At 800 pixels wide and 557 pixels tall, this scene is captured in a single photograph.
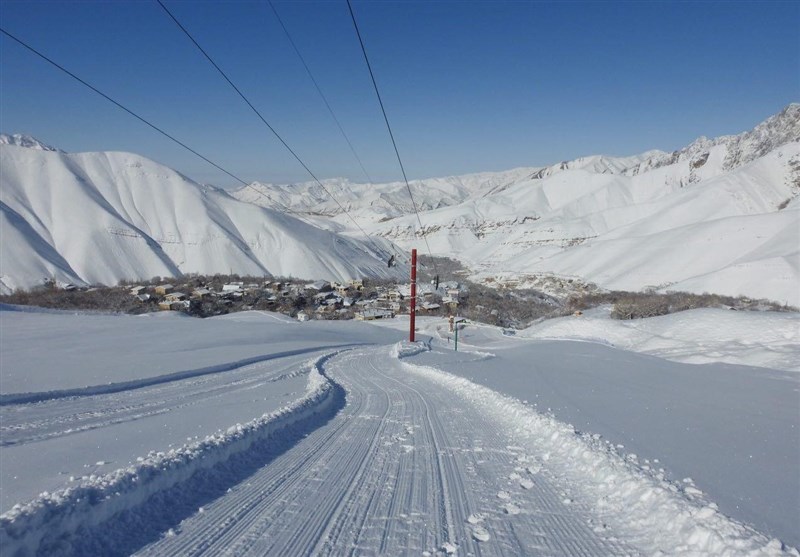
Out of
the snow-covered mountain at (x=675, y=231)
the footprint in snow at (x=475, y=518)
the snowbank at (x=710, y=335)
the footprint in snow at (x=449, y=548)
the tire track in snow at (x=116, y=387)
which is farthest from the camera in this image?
the snow-covered mountain at (x=675, y=231)

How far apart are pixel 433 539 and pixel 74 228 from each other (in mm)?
88943

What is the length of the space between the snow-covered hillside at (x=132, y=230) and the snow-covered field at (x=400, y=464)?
63755 mm

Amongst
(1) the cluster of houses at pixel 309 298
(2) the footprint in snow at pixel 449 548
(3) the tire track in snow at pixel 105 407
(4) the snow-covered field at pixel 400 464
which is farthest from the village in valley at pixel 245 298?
(2) the footprint in snow at pixel 449 548

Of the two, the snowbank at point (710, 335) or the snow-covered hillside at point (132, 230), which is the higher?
the snow-covered hillside at point (132, 230)

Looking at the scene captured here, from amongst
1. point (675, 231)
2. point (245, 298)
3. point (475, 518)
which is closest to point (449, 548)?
point (475, 518)

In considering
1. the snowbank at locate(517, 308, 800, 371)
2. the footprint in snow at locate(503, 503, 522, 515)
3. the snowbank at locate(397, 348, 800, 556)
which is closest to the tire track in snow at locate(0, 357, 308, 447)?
the footprint in snow at locate(503, 503, 522, 515)

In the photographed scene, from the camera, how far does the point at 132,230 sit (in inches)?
3159

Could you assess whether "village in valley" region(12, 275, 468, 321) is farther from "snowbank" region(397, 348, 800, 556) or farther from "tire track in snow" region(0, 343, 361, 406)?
"snowbank" region(397, 348, 800, 556)

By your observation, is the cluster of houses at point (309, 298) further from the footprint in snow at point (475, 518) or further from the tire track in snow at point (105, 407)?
the footprint in snow at point (475, 518)

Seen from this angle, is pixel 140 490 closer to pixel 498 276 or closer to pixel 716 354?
pixel 716 354

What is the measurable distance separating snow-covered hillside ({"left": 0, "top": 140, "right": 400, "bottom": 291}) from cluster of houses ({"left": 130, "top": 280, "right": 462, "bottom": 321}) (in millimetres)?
19507

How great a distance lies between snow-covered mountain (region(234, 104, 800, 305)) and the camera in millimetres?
53844

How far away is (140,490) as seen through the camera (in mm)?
4234

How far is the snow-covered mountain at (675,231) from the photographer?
53844mm
